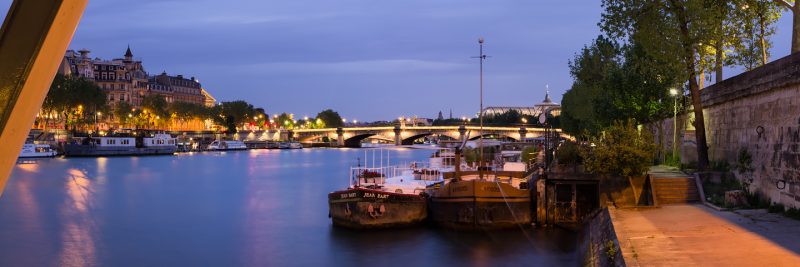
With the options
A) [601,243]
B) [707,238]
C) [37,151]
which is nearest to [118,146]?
[37,151]

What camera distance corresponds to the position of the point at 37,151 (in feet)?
339

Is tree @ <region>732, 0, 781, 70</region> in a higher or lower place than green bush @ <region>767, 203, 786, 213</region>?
higher

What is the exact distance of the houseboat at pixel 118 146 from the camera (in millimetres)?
111938

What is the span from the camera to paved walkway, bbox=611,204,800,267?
515 inches

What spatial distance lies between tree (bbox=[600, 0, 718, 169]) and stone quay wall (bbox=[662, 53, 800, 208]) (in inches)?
38.9

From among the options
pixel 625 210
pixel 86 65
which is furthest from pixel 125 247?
pixel 86 65

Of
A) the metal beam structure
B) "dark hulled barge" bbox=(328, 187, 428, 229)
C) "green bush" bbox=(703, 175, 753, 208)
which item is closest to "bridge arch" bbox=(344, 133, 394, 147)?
"dark hulled barge" bbox=(328, 187, 428, 229)

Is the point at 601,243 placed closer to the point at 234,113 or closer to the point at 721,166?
the point at 721,166

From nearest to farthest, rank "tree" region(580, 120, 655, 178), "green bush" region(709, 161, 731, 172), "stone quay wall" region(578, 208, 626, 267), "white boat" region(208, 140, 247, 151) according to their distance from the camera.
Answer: "stone quay wall" region(578, 208, 626, 267) → "tree" region(580, 120, 655, 178) → "green bush" region(709, 161, 731, 172) → "white boat" region(208, 140, 247, 151)

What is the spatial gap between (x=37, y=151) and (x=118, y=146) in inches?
572

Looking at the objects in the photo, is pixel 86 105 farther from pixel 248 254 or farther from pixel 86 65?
pixel 248 254

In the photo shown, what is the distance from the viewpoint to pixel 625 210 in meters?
22.3

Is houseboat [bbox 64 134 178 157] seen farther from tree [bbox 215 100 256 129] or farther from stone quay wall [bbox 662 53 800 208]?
stone quay wall [bbox 662 53 800 208]

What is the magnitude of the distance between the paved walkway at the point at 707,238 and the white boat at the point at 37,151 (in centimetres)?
9808
